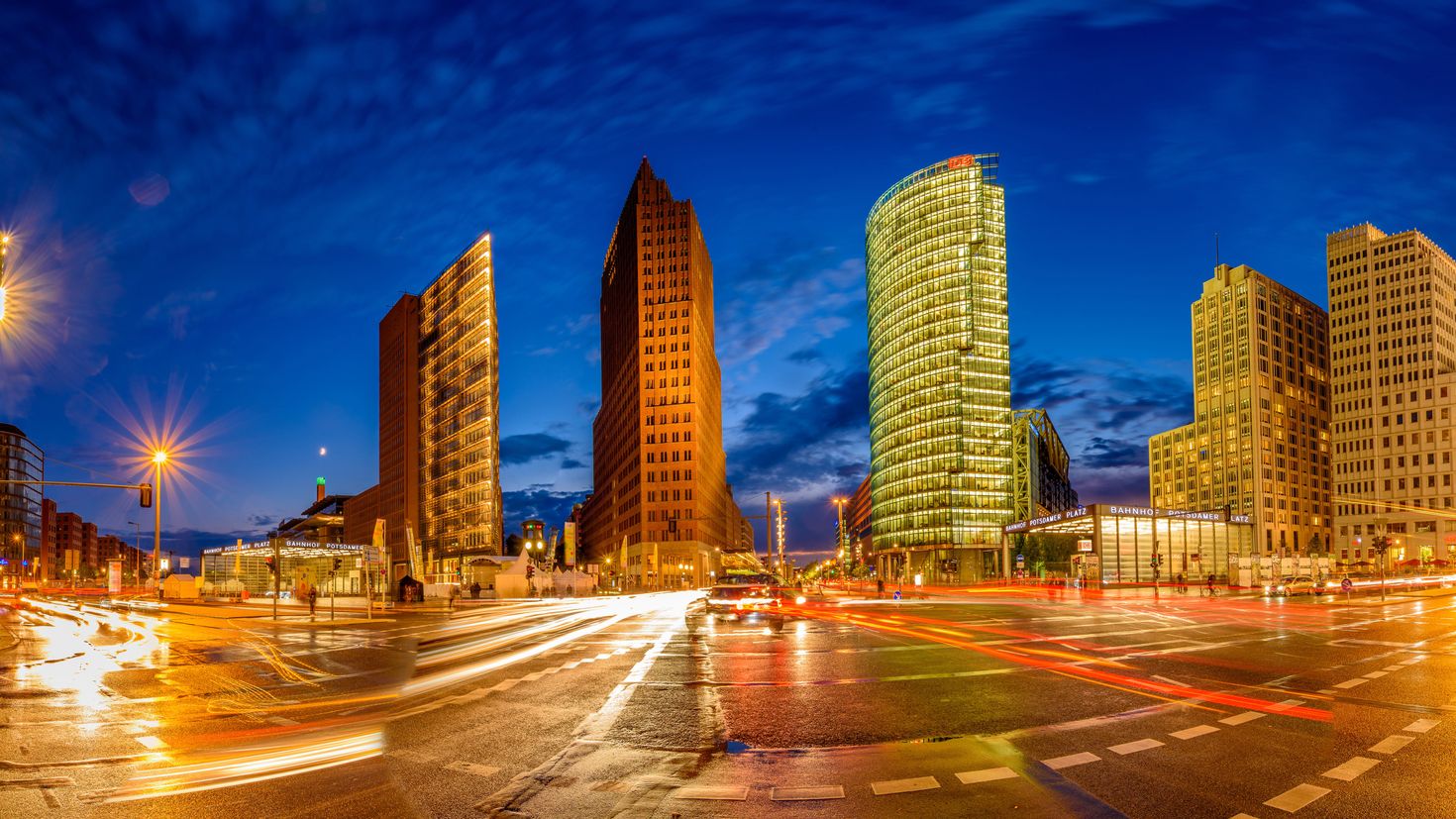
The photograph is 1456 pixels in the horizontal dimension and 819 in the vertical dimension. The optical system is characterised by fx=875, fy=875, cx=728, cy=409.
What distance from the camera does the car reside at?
181ft

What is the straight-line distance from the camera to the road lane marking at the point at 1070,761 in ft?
28.8

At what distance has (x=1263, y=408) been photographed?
171 m

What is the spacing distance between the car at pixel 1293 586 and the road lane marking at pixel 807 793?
185ft

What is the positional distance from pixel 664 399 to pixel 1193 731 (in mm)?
147077

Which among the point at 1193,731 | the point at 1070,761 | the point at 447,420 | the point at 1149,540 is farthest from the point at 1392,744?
the point at 447,420

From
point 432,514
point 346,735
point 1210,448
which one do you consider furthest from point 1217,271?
point 346,735

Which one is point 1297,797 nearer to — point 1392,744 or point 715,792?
point 1392,744

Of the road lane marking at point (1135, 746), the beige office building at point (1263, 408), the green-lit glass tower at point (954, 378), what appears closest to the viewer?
the road lane marking at point (1135, 746)

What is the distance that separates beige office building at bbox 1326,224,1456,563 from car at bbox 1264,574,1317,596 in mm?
87954

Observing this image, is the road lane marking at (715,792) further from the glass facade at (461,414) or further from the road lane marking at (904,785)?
the glass facade at (461,414)

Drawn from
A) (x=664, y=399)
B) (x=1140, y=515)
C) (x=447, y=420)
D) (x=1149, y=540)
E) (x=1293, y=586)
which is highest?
(x=664, y=399)

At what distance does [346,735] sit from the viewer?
10766 mm

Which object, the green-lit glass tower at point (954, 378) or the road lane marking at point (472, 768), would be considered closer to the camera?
the road lane marking at point (472, 768)

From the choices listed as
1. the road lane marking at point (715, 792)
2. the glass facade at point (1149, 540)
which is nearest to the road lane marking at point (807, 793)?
the road lane marking at point (715, 792)
